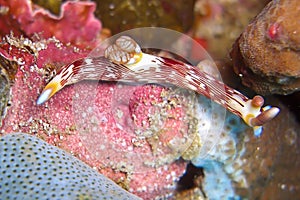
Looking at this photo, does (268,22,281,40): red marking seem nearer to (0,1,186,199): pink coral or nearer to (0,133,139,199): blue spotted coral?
(0,1,186,199): pink coral

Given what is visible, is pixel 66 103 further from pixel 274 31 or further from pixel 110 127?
pixel 274 31

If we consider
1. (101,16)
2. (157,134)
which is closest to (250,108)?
(157,134)

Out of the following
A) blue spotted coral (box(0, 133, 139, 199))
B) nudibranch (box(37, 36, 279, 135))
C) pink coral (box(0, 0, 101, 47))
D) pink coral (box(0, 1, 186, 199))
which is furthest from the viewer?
pink coral (box(0, 0, 101, 47))

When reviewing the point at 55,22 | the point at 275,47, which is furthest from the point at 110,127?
the point at 275,47

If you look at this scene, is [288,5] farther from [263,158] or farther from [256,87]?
[263,158]

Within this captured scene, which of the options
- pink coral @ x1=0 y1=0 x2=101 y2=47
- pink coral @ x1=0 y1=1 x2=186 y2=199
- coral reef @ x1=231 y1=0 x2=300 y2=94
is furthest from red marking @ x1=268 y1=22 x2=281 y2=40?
pink coral @ x1=0 y1=0 x2=101 y2=47

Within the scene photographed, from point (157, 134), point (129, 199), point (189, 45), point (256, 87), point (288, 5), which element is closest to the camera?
point (288, 5)

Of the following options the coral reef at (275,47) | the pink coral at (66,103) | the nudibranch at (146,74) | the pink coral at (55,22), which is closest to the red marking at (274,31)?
the coral reef at (275,47)
